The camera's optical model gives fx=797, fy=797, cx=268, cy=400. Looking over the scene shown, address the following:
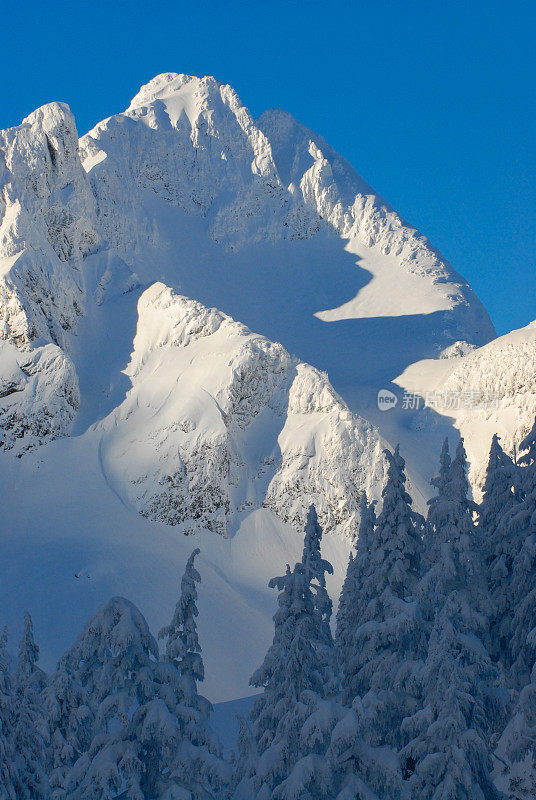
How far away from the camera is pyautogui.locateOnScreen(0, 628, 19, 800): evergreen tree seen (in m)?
14.0

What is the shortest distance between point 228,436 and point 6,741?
51840mm

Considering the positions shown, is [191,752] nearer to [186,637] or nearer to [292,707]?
[292,707]

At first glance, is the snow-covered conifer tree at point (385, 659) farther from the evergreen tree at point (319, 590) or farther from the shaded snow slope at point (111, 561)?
the shaded snow slope at point (111, 561)

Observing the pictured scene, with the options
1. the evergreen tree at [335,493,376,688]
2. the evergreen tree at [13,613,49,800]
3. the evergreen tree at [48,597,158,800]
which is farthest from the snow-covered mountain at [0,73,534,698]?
the evergreen tree at [13,613,49,800]

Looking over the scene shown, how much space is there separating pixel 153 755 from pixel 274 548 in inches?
1846

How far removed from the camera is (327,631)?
2573cm

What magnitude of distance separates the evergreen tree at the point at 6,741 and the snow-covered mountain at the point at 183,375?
1210 inches

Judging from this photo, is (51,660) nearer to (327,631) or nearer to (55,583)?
(55,583)

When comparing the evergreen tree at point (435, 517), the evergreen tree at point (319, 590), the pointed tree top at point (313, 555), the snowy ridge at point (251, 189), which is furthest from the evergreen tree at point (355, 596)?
the snowy ridge at point (251, 189)

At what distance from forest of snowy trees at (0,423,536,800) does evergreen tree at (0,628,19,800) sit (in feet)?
0.11

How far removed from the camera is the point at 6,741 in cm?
1434

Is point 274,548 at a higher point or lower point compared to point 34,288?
lower

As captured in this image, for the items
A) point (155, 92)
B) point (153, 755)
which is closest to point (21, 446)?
point (153, 755)

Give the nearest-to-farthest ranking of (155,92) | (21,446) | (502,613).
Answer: (502,613)
(21,446)
(155,92)
